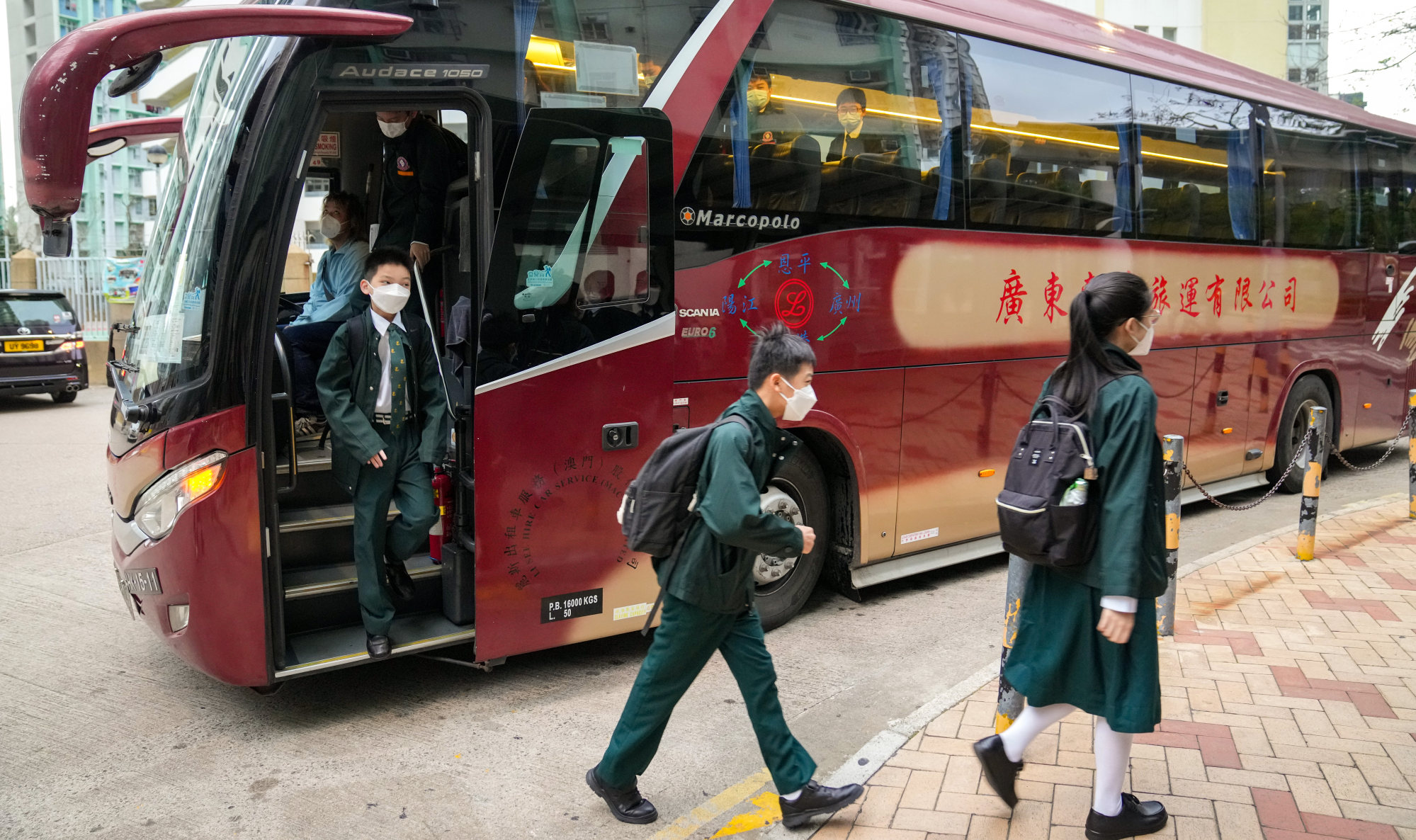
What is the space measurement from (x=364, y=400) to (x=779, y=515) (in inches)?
90.7

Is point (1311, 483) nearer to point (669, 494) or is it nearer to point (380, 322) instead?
point (669, 494)

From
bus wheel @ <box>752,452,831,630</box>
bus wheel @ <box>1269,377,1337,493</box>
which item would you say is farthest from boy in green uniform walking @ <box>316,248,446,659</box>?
bus wheel @ <box>1269,377,1337,493</box>

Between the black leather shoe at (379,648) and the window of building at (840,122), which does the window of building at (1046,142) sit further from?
the black leather shoe at (379,648)

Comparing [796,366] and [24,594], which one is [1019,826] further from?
[24,594]

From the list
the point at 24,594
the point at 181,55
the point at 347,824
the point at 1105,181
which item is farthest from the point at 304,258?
the point at 347,824

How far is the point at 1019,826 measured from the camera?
3.62 metres

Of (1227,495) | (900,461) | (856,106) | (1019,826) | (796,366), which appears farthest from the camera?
(1227,495)

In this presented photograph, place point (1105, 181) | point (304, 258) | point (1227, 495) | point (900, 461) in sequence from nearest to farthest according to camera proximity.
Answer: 1. point (900, 461)
2. point (1105, 181)
3. point (1227, 495)
4. point (304, 258)

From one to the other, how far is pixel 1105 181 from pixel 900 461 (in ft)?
9.19

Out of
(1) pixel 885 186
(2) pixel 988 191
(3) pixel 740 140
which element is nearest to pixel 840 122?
(1) pixel 885 186

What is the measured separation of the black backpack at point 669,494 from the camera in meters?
3.38

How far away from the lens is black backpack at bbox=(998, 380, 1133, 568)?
3.19 meters

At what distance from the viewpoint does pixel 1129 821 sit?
3.48 metres

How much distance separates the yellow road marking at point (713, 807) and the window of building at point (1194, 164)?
5530mm
